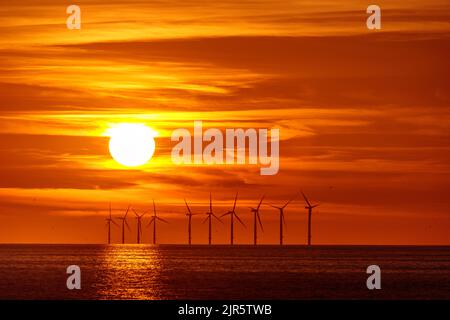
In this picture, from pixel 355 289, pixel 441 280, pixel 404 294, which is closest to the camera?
pixel 404 294

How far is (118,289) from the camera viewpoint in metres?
121

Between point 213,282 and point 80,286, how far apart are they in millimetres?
19403

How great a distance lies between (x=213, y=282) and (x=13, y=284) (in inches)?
1026

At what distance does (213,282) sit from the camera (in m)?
141

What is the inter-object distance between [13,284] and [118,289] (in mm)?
21900

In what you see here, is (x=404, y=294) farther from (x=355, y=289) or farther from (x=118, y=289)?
(x=118, y=289)
